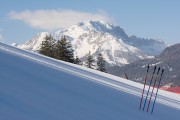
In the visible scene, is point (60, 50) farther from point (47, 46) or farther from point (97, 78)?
point (97, 78)

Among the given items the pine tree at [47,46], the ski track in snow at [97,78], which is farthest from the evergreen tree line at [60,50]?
the ski track in snow at [97,78]

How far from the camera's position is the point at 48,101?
8.56m

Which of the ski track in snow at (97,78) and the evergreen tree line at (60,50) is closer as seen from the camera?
the ski track in snow at (97,78)

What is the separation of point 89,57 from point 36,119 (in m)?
74.4

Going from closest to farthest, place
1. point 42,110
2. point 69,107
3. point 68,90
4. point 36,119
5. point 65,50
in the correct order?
point 36,119
point 42,110
point 69,107
point 68,90
point 65,50

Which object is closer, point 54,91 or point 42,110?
point 42,110

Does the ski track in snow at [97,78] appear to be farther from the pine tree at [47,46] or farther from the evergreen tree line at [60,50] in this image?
the pine tree at [47,46]

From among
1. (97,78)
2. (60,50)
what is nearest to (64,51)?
(60,50)

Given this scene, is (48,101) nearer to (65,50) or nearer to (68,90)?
(68,90)

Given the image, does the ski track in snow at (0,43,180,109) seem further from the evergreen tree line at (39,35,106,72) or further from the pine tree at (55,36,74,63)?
the pine tree at (55,36,74,63)

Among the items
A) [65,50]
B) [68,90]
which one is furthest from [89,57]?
[68,90]

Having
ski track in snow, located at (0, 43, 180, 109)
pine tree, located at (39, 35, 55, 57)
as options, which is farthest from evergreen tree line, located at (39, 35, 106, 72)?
ski track in snow, located at (0, 43, 180, 109)

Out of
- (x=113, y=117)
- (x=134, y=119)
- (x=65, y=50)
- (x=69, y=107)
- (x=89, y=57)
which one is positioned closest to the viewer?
(x=69, y=107)

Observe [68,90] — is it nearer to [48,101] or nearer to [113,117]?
[113,117]
